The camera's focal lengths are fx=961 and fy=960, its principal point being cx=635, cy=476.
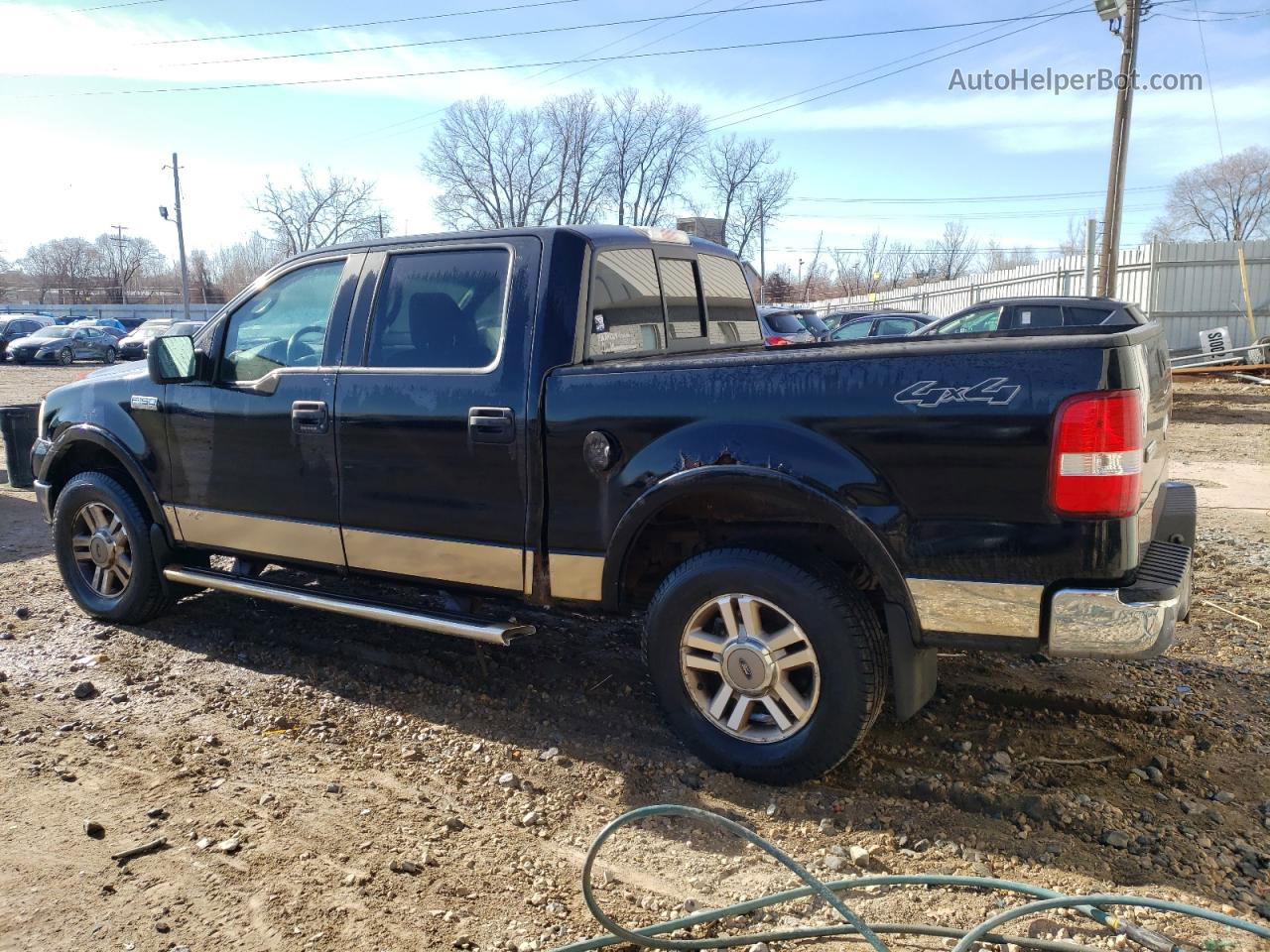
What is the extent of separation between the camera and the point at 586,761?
3707 millimetres

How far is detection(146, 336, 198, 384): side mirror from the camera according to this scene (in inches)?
186

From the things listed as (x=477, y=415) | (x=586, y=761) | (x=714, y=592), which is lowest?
(x=586, y=761)

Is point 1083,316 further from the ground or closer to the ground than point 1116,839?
further from the ground

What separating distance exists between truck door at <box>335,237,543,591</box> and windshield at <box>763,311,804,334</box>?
45.8 feet

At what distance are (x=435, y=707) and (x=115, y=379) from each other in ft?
8.73

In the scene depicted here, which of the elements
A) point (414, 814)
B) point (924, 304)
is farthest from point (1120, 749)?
point (924, 304)

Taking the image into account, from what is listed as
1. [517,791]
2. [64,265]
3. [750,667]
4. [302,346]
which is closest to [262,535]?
[302,346]

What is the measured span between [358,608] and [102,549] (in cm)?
201

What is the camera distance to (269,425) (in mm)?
4520

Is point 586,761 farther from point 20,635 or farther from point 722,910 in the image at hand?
point 20,635

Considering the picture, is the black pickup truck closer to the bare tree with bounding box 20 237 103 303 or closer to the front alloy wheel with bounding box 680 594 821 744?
the front alloy wheel with bounding box 680 594 821 744

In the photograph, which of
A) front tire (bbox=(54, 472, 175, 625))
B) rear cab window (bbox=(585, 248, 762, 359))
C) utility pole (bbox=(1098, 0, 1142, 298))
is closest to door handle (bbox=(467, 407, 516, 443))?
rear cab window (bbox=(585, 248, 762, 359))

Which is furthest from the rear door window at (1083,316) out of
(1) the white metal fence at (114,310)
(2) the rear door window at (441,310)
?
(1) the white metal fence at (114,310)

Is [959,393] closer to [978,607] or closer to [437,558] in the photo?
[978,607]
